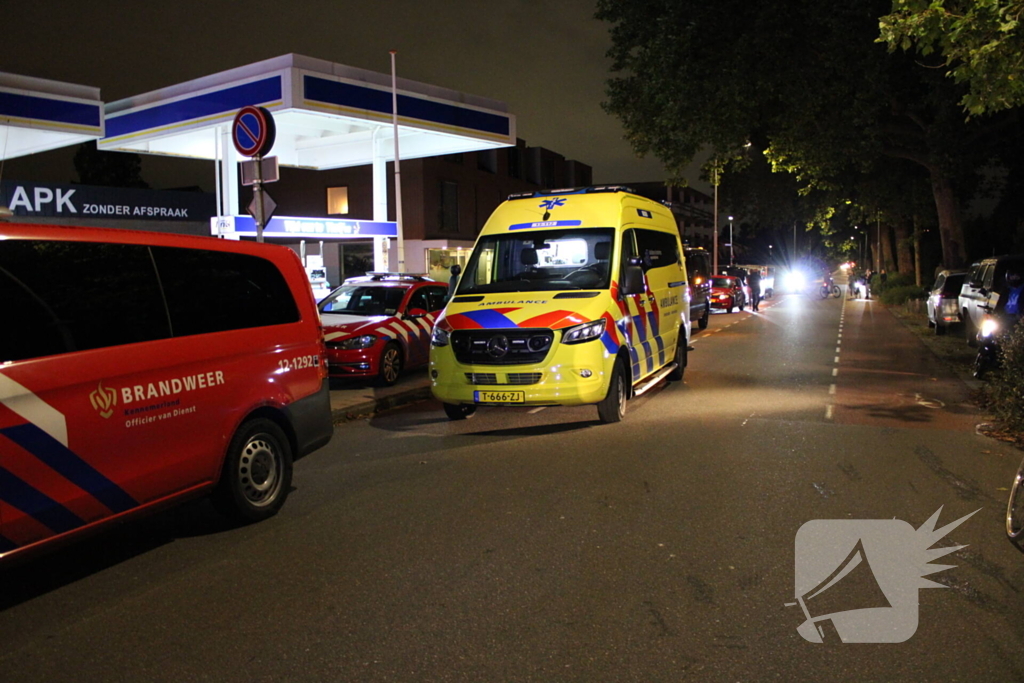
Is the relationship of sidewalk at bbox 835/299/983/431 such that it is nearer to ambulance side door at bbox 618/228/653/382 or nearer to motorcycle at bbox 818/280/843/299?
ambulance side door at bbox 618/228/653/382

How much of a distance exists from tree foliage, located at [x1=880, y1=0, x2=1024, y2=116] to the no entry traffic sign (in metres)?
7.22

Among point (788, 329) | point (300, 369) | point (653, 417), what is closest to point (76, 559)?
point (300, 369)

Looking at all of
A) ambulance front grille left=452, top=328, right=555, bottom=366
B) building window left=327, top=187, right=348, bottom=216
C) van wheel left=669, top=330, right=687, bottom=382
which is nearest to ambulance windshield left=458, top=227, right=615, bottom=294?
ambulance front grille left=452, top=328, right=555, bottom=366

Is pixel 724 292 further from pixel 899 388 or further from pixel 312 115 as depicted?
pixel 899 388

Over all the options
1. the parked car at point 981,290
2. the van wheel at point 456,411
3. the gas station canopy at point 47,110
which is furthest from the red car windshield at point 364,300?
the gas station canopy at point 47,110

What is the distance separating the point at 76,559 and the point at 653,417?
6687mm

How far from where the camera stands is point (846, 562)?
209 inches

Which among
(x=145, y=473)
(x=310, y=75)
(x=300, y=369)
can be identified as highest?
(x=310, y=75)

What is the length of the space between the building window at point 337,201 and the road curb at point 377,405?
135 feet

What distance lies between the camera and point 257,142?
10477 mm

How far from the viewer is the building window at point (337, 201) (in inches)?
2060

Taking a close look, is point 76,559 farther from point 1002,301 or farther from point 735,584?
point 1002,301

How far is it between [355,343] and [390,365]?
29.0 inches

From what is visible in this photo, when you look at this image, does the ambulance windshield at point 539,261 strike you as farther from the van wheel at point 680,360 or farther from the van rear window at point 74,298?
the van rear window at point 74,298
